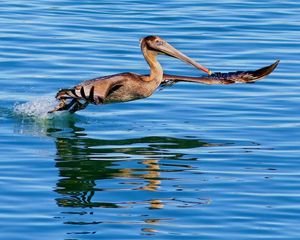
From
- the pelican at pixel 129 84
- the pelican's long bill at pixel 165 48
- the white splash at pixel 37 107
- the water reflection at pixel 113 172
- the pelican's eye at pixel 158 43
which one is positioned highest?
the pelican's eye at pixel 158 43

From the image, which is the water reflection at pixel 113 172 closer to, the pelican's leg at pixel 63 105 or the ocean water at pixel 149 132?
the ocean water at pixel 149 132

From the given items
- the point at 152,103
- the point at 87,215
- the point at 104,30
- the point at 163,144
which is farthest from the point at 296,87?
the point at 87,215

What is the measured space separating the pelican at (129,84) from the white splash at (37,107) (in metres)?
Result: 0.24

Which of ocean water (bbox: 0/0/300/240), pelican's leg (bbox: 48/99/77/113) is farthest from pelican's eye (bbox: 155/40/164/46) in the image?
pelican's leg (bbox: 48/99/77/113)

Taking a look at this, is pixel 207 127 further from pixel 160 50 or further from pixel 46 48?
pixel 46 48

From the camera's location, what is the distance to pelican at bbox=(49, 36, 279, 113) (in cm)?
1656

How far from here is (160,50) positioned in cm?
1716

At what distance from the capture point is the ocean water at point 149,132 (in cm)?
1229

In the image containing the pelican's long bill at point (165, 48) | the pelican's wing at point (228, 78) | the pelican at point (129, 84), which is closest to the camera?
the pelican at point (129, 84)

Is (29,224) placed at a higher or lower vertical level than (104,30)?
lower

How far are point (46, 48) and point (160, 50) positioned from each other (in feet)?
17.8

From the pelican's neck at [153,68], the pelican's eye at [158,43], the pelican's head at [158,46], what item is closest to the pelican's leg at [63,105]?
the pelican's neck at [153,68]

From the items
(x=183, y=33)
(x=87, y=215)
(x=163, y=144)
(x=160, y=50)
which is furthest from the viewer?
(x=183, y=33)

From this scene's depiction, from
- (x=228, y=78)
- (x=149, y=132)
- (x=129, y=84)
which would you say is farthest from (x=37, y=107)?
(x=228, y=78)
